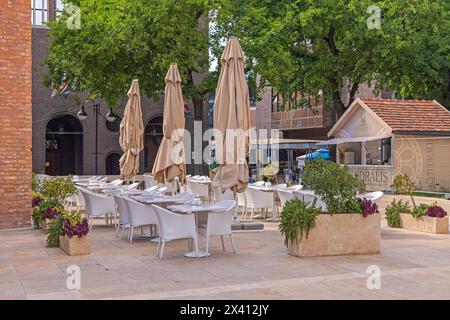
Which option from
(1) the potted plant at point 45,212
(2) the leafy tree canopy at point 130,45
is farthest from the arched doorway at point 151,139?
(1) the potted plant at point 45,212

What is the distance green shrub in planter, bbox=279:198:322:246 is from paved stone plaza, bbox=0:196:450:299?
0.40 metres

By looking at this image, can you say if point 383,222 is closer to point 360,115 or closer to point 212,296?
point 212,296

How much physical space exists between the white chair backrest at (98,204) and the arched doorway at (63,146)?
77.8 feet

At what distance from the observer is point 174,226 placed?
9195 mm

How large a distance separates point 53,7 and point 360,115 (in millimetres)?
18734

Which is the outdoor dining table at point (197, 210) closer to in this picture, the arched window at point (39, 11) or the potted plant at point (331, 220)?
the potted plant at point (331, 220)

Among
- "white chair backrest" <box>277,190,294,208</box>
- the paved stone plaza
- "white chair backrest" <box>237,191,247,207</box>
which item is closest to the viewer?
the paved stone plaza

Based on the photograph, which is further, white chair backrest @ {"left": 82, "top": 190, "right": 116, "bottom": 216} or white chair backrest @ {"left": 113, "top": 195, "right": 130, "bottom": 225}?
white chair backrest @ {"left": 82, "top": 190, "right": 116, "bottom": 216}

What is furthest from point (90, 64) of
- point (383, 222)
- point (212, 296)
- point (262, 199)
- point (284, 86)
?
point (212, 296)

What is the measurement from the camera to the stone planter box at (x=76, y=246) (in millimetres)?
9398

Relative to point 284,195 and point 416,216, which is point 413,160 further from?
point 416,216

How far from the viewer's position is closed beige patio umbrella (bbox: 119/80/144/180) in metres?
15.5

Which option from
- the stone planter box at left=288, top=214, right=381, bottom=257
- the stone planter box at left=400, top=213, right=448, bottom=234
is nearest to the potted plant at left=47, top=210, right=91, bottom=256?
the stone planter box at left=288, top=214, right=381, bottom=257

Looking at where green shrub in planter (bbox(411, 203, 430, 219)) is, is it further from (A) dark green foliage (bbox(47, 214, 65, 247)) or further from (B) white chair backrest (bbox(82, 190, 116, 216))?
(A) dark green foliage (bbox(47, 214, 65, 247))
